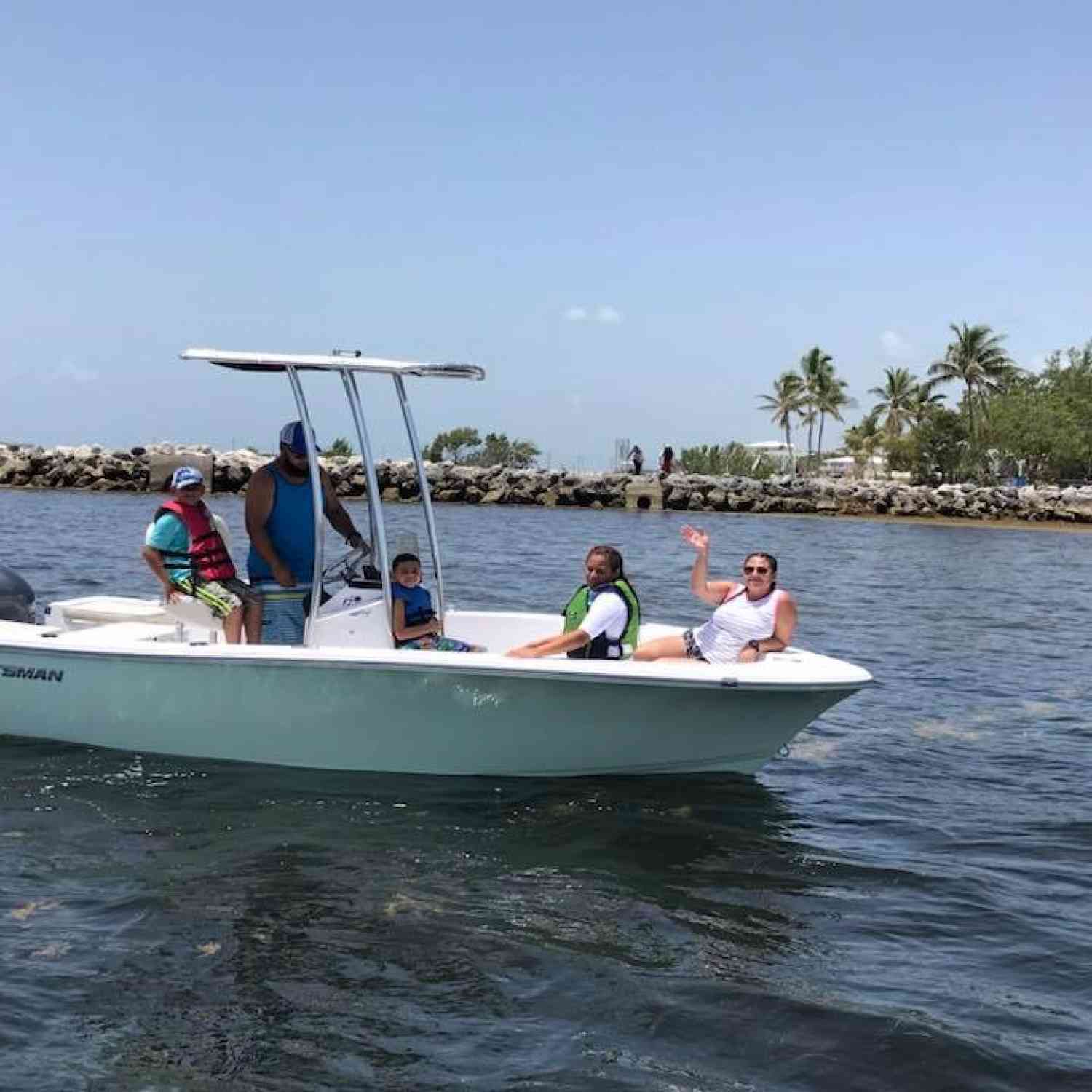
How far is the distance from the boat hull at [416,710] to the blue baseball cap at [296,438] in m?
1.28

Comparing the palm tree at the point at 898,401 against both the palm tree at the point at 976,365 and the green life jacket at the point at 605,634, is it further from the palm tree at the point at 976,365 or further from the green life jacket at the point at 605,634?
the green life jacket at the point at 605,634

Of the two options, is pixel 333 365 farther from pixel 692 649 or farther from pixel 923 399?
pixel 923 399

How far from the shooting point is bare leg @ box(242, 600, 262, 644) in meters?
9.05

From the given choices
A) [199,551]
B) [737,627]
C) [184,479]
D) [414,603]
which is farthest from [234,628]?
[737,627]

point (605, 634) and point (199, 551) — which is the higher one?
point (199, 551)

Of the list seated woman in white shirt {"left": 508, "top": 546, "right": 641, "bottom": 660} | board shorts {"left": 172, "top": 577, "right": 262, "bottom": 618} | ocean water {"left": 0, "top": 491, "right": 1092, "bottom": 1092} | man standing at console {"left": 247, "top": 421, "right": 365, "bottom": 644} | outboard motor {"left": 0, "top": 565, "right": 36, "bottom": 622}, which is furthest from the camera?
outboard motor {"left": 0, "top": 565, "right": 36, "bottom": 622}

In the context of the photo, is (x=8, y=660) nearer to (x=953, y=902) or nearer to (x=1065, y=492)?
(x=953, y=902)

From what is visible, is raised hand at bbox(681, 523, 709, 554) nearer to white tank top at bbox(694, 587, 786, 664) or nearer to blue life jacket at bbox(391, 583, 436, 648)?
white tank top at bbox(694, 587, 786, 664)

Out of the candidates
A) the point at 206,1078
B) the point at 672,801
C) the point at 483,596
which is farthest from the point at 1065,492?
the point at 206,1078

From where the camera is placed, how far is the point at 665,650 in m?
9.51

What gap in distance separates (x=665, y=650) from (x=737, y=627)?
1.83 feet

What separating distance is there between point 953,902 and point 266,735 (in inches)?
159

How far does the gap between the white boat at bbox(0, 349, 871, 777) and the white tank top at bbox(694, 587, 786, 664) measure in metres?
0.28

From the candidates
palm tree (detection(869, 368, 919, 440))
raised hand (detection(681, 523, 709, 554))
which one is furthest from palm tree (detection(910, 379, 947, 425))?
raised hand (detection(681, 523, 709, 554))
